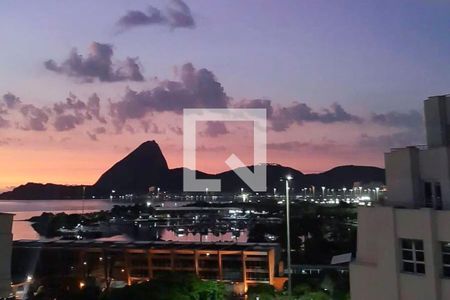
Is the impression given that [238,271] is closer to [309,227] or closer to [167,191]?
[309,227]

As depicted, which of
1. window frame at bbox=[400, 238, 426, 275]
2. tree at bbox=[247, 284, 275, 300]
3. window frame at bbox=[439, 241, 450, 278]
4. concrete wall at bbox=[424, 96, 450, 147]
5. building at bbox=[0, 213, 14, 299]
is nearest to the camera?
building at bbox=[0, 213, 14, 299]

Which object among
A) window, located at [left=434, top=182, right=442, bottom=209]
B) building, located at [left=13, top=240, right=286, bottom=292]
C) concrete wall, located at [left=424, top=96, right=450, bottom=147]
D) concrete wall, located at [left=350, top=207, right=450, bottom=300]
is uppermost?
concrete wall, located at [left=424, top=96, right=450, bottom=147]

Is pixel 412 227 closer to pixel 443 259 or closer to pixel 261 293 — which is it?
pixel 443 259

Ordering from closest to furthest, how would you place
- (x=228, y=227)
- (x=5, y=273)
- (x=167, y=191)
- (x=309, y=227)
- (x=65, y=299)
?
(x=5, y=273) → (x=65, y=299) → (x=309, y=227) → (x=228, y=227) → (x=167, y=191)

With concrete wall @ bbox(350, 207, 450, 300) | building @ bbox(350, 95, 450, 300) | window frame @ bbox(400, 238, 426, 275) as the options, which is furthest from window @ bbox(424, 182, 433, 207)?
window frame @ bbox(400, 238, 426, 275)

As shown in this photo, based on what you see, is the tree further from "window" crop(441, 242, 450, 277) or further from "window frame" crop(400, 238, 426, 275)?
"window" crop(441, 242, 450, 277)

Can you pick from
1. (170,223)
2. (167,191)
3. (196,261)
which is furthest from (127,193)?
(196,261)
